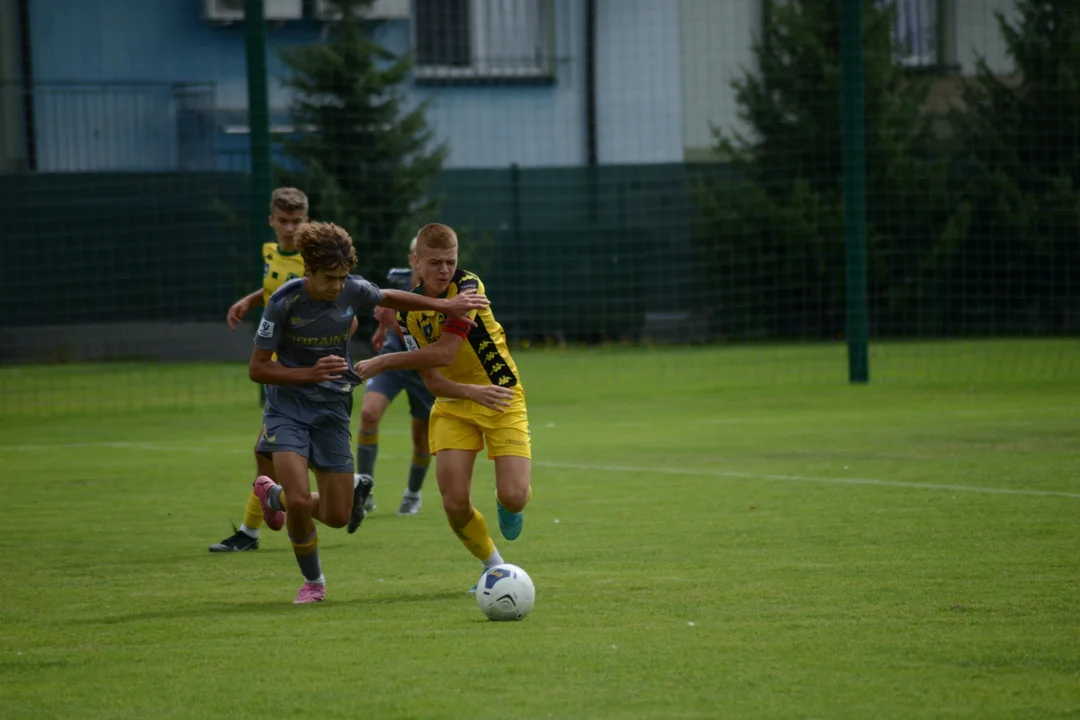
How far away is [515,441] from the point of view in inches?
293

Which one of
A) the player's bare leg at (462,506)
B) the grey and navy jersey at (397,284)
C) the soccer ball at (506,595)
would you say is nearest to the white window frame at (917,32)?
the grey and navy jersey at (397,284)

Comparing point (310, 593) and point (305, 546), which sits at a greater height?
point (305, 546)

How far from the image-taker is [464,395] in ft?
23.9

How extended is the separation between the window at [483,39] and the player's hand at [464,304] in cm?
1980

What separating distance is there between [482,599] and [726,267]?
17832 millimetres

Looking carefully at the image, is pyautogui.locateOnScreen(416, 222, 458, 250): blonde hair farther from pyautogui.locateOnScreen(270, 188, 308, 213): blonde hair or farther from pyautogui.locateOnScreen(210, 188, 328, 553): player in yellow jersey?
pyautogui.locateOnScreen(270, 188, 308, 213): blonde hair

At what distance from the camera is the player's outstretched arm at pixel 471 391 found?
7.25 m

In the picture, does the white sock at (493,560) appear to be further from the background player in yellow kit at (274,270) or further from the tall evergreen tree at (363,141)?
the tall evergreen tree at (363,141)

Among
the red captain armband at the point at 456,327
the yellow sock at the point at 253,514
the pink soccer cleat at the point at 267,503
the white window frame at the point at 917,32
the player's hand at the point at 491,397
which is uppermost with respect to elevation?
the white window frame at the point at 917,32

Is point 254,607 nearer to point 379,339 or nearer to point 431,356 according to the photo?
point 431,356

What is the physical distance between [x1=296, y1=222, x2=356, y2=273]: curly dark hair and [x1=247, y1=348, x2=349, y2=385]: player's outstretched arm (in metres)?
0.43

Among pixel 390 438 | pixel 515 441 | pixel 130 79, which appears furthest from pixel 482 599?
pixel 130 79

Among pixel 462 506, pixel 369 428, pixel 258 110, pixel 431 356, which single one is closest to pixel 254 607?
pixel 462 506

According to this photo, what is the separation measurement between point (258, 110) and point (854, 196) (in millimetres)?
7252
